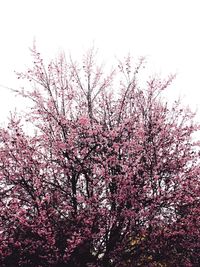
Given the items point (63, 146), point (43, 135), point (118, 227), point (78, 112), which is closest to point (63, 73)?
point (78, 112)

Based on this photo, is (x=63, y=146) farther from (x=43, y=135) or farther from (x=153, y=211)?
(x=153, y=211)

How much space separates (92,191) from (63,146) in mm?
1614

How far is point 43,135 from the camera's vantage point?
445 inches

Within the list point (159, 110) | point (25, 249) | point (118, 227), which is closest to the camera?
point (25, 249)

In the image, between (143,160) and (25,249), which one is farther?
(143,160)

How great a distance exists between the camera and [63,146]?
10.4m

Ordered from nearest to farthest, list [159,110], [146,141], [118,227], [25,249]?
[25,249] < [118,227] < [146,141] < [159,110]

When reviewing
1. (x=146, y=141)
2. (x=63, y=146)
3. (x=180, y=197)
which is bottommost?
(x=180, y=197)

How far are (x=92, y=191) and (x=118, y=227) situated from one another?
129 centimetres

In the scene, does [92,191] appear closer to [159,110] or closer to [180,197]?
[180,197]

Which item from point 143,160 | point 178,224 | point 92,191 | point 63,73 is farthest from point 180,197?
point 63,73

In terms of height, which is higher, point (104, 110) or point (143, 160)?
point (104, 110)

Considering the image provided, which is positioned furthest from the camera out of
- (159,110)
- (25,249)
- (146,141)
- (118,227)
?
(159,110)

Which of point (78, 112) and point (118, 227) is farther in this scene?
point (78, 112)
